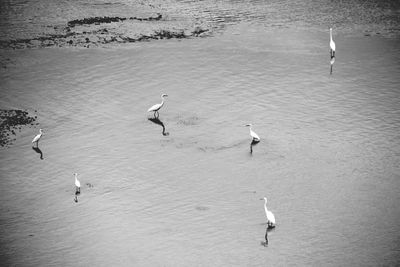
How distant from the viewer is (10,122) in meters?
25.2

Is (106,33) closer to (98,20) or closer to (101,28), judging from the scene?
(101,28)

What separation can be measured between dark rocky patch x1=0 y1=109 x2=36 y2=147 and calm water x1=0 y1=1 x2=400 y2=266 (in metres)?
0.58

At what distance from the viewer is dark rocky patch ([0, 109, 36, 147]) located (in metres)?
24.0

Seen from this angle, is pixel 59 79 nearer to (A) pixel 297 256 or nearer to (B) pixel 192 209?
(B) pixel 192 209

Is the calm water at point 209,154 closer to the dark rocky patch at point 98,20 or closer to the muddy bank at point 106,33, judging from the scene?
the muddy bank at point 106,33

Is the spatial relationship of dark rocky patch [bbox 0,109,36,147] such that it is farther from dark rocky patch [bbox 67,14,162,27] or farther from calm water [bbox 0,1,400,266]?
dark rocky patch [bbox 67,14,162,27]

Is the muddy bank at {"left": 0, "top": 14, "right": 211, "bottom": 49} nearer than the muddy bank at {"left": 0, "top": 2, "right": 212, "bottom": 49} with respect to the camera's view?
Yes

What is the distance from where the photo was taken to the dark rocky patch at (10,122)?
944 inches

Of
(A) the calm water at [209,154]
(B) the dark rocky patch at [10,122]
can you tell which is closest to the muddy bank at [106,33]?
(A) the calm water at [209,154]

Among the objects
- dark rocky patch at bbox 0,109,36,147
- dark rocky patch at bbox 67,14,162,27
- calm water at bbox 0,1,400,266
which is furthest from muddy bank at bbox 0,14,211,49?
dark rocky patch at bbox 0,109,36,147

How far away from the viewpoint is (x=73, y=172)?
21.5m

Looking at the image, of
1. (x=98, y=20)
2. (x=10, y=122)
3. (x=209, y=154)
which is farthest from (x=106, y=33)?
(x=209, y=154)

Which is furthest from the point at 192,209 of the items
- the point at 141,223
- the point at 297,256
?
the point at 297,256

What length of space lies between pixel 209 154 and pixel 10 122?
9945mm
